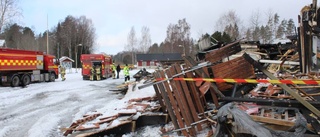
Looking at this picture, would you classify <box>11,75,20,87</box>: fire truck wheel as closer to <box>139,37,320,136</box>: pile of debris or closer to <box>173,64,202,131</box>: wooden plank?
<box>139,37,320,136</box>: pile of debris

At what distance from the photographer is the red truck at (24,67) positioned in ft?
61.5

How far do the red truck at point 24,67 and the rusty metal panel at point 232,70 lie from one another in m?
16.2

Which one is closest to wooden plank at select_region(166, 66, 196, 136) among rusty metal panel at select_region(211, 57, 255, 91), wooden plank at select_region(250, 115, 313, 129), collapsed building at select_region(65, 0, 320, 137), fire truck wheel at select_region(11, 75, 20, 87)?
collapsed building at select_region(65, 0, 320, 137)

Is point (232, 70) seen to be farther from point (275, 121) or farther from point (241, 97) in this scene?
point (275, 121)

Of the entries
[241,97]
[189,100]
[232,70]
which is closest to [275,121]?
[241,97]

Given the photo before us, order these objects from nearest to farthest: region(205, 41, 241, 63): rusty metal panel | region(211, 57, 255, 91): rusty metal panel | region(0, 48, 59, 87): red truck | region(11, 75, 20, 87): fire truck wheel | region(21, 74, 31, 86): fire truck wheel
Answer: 1. region(211, 57, 255, 91): rusty metal panel
2. region(205, 41, 241, 63): rusty metal panel
3. region(0, 48, 59, 87): red truck
4. region(11, 75, 20, 87): fire truck wheel
5. region(21, 74, 31, 86): fire truck wheel

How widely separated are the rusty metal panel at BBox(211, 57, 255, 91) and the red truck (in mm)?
16249

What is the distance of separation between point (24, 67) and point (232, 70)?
18081 millimetres

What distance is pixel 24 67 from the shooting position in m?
20.6

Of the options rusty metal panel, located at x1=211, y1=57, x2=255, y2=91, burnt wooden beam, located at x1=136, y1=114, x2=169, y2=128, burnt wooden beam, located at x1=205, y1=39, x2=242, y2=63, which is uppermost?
burnt wooden beam, located at x1=205, y1=39, x2=242, y2=63

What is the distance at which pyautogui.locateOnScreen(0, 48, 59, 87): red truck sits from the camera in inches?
738

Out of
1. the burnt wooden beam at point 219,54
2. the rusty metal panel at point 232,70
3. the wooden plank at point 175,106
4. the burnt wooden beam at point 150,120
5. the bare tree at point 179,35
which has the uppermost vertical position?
the bare tree at point 179,35

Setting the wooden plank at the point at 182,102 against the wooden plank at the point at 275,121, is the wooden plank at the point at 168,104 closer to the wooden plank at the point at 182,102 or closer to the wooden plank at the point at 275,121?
the wooden plank at the point at 182,102

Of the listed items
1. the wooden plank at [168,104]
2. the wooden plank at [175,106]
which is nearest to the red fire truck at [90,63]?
the wooden plank at [168,104]
